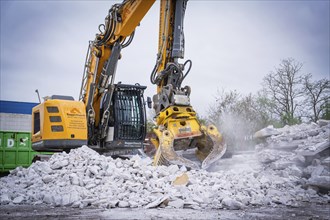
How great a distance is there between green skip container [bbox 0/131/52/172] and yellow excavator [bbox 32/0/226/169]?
4648 mm

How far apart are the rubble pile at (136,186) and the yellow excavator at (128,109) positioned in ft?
1.85

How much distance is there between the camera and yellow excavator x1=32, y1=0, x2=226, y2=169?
7.30 meters

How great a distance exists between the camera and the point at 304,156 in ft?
26.9

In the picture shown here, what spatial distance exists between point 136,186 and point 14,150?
799cm

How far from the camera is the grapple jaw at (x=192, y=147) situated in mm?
6852

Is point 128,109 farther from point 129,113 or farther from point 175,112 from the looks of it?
point 175,112

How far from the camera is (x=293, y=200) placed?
19.9ft

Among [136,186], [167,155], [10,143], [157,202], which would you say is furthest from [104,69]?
[10,143]

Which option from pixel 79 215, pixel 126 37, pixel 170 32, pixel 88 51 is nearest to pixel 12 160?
pixel 88 51

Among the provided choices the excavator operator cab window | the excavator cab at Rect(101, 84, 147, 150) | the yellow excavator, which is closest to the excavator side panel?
the yellow excavator

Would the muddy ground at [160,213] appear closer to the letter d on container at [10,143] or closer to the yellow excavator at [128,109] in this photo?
the yellow excavator at [128,109]

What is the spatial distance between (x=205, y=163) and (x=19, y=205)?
3212 mm

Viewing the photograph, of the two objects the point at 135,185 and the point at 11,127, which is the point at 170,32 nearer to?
the point at 135,185

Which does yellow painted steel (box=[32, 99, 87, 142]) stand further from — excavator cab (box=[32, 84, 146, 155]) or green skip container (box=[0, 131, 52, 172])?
green skip container (box=[0, 131, 52, 172])
